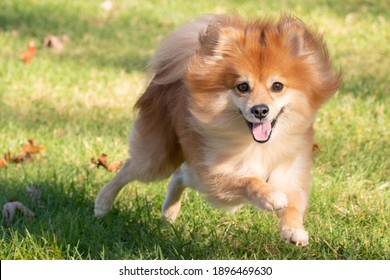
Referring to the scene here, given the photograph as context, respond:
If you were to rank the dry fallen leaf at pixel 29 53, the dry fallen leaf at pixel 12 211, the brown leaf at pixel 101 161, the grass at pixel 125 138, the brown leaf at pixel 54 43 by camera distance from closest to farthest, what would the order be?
the grass at pixel 125 138
the dry fallen leaf at pixel 12 211
the brown leaf at pixel 101 161
the dry fallen leaf at pixel 29 53
the brown leaf at pixel 54 43

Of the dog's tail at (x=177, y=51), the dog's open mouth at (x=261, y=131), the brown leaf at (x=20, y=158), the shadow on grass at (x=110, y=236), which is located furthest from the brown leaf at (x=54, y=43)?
the dog's open mouth at (x=261, y=131)

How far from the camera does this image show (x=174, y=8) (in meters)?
10.5

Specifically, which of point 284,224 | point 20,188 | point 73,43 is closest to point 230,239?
point 284,224

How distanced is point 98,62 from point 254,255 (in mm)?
4715

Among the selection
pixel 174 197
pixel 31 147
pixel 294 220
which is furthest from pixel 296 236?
pixel 31 147

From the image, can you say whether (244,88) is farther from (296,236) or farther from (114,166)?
(114,166)

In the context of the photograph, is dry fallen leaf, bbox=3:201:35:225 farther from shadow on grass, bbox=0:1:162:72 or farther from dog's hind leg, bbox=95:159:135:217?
shadow on grass, bbox=0:1:162:72

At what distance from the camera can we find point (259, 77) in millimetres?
4398

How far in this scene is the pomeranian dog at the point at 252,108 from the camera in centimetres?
440

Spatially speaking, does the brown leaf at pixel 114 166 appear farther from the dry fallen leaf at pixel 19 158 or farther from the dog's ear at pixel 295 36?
the dog's ear at pixel 295 36

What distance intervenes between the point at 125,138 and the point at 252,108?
269 cm

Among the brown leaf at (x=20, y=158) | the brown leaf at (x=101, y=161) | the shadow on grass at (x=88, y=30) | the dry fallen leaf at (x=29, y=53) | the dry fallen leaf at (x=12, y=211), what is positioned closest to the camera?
A: the dry fallen leaf at (x=12, y=211)

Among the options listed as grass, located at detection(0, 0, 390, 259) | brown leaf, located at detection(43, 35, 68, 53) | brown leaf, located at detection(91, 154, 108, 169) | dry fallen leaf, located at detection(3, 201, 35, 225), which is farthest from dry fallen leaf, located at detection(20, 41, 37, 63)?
dry fallen leaf, located at detection(3, 201, 35, 225)

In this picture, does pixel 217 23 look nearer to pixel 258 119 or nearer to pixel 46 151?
pixel 258 119
